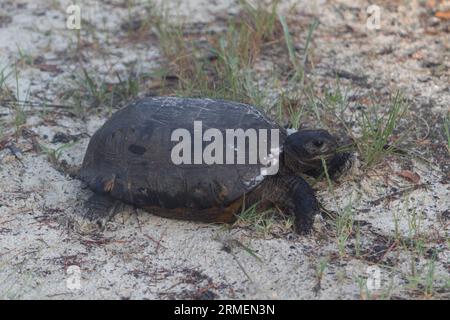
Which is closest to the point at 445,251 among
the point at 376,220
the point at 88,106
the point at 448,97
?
the point at 376,220

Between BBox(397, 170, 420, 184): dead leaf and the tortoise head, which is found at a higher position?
the tortoise head

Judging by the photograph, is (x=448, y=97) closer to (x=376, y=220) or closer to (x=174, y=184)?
(x=376, y=220)

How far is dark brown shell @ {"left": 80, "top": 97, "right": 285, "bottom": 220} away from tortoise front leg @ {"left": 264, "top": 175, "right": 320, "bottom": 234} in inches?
6.3

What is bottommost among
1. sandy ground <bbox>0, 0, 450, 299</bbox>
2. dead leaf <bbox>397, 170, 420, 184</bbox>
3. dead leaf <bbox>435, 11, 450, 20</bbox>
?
sandy ground <bbox>0, 0, 450, 299</bbox>

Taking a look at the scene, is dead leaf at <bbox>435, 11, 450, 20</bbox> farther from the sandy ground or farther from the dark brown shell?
the dark brown shell

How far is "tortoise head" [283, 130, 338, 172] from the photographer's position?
3457mm

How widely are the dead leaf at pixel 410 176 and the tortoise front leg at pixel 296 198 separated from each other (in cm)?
59

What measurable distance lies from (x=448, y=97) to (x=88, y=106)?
2254 millimetres

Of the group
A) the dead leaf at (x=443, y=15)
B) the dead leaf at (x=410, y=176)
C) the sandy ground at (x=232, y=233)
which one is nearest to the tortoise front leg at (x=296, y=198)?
the sandy ground at (x=232, y=233)

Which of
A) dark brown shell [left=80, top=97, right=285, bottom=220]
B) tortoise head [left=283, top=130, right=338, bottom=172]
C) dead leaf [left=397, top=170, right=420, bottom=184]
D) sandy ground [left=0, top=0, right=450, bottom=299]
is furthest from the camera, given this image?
dead leaf [left=397, top=170, right=420, bottom=184]

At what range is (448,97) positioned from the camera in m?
4.50

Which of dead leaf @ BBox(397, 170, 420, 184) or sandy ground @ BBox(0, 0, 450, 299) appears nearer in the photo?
sandy ground @ BBox(0, 0, 450, 299)

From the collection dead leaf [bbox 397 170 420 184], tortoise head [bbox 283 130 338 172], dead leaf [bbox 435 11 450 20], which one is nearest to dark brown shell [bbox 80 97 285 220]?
tortoise head [bbox 283 130 338 172]

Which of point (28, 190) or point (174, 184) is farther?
point (28, 190)
